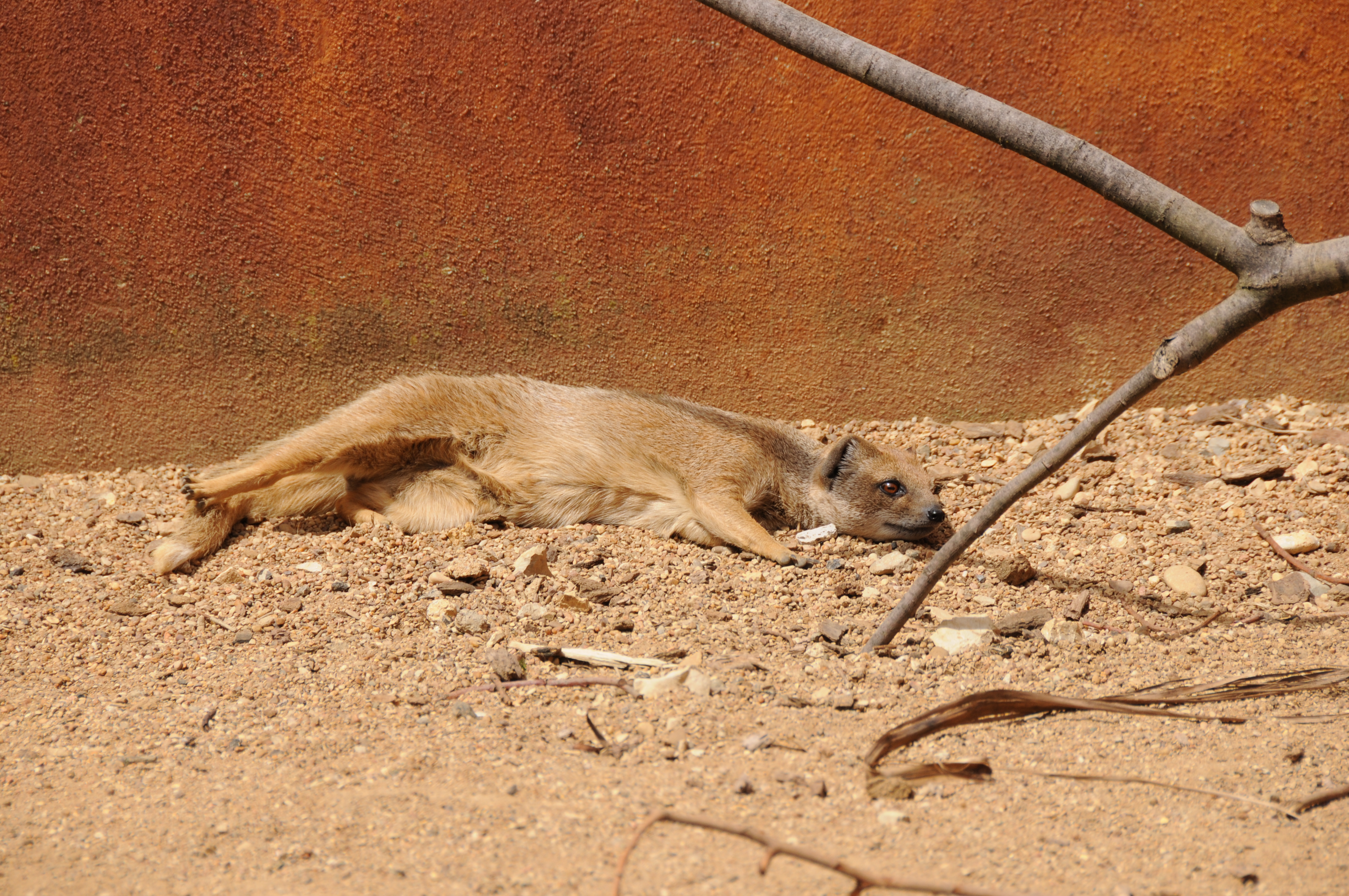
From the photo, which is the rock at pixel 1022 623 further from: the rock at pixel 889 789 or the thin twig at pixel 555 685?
the thin twig at pixel 555 685

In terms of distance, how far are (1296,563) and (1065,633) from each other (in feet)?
3.60

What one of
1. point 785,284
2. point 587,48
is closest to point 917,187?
point 785,284

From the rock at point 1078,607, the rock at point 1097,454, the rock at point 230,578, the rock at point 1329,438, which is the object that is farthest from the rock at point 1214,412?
the rock at point 230,578

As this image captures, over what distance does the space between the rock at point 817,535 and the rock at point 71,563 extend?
9.44ft

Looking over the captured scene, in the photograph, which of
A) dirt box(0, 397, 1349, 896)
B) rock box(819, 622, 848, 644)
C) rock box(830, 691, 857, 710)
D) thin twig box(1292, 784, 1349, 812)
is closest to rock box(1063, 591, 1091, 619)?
dirt box(0, 397, 1349, 896)

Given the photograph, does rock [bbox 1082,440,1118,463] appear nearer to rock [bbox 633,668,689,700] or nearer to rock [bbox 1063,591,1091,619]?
rock [bbox 1063,591,1091,619]

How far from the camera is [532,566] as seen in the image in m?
3.63

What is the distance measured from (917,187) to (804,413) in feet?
3.92

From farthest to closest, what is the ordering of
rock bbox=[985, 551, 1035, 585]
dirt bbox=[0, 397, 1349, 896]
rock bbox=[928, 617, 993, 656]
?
1. rock bbox=[985, 551, 1035, 585]
2. rock bbox=[928, 617, 993, 656]
3. dirt bbox=[0, 397, 1349, 896]

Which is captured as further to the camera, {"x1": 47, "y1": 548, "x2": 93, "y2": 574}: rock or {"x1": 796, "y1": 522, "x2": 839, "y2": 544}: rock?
{"x1": 796, "y1": 522, "x2": 839, "y2": 544}: rock

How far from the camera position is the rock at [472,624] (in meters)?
3.17

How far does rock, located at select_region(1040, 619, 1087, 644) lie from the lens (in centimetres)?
308

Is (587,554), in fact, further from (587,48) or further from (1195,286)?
(1195,286)

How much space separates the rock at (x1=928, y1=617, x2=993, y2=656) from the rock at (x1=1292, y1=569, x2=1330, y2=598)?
1159mm
